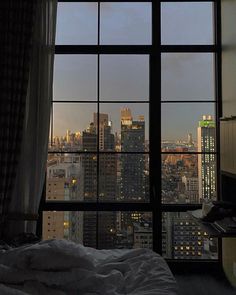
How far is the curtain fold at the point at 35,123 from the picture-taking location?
2939 millimetres

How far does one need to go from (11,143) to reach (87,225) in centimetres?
109

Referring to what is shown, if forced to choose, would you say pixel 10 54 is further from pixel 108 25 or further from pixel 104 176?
pixel 104 176

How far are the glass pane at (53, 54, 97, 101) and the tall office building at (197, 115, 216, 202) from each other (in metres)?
1.13

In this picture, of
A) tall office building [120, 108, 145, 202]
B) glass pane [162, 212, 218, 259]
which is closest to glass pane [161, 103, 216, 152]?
tall office building [120, 108, 145, 202]

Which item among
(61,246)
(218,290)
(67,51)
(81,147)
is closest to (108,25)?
(67,51)

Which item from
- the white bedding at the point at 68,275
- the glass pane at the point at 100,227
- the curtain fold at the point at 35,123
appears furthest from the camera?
the glass pane at the point at 100,227

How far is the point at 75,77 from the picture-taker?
3.33 metres

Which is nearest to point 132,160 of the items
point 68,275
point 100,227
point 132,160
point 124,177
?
point 132,160

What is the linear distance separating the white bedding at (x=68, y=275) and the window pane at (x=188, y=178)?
5.29 ft

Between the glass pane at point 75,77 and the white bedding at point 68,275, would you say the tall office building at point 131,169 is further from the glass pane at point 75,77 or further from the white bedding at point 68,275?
the white bedding at point 68,275

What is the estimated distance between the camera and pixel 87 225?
327 cm

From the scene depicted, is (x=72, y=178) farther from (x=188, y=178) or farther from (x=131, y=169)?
(x=188, y=178)

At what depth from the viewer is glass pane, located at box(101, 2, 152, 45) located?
10.9ft

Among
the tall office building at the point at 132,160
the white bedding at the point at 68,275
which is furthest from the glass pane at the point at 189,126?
the white bedding at the point at 68,275
